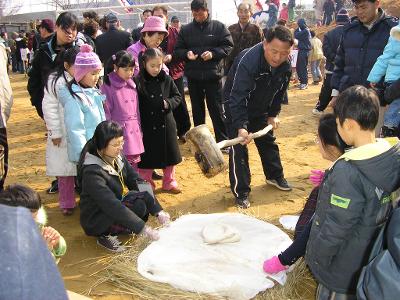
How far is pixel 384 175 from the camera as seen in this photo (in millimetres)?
1833

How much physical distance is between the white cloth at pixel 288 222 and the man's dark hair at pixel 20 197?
216cm

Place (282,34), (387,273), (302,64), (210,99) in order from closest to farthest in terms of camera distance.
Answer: (387,273)
(282,34)
(210,99)
(302,64)

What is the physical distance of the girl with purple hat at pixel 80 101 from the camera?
3.59m

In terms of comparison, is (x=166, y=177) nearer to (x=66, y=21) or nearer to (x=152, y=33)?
(x=152, y=33)

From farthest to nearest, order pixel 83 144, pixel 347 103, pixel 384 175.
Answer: pixel 83 144
pixel 347 103
pixel 384 175

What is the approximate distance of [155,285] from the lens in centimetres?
284

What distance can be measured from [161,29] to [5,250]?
14.3 feet

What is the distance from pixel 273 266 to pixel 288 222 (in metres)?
0.91

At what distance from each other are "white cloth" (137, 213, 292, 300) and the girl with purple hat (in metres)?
1.08

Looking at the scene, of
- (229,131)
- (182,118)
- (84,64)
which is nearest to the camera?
(84,64)

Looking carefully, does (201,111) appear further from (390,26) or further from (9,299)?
(9,299)

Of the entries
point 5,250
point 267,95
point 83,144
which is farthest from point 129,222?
point 5,250

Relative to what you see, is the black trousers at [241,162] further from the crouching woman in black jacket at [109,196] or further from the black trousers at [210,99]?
the black trousers at [210,99]

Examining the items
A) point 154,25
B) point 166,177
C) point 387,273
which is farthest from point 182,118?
point 387,273
